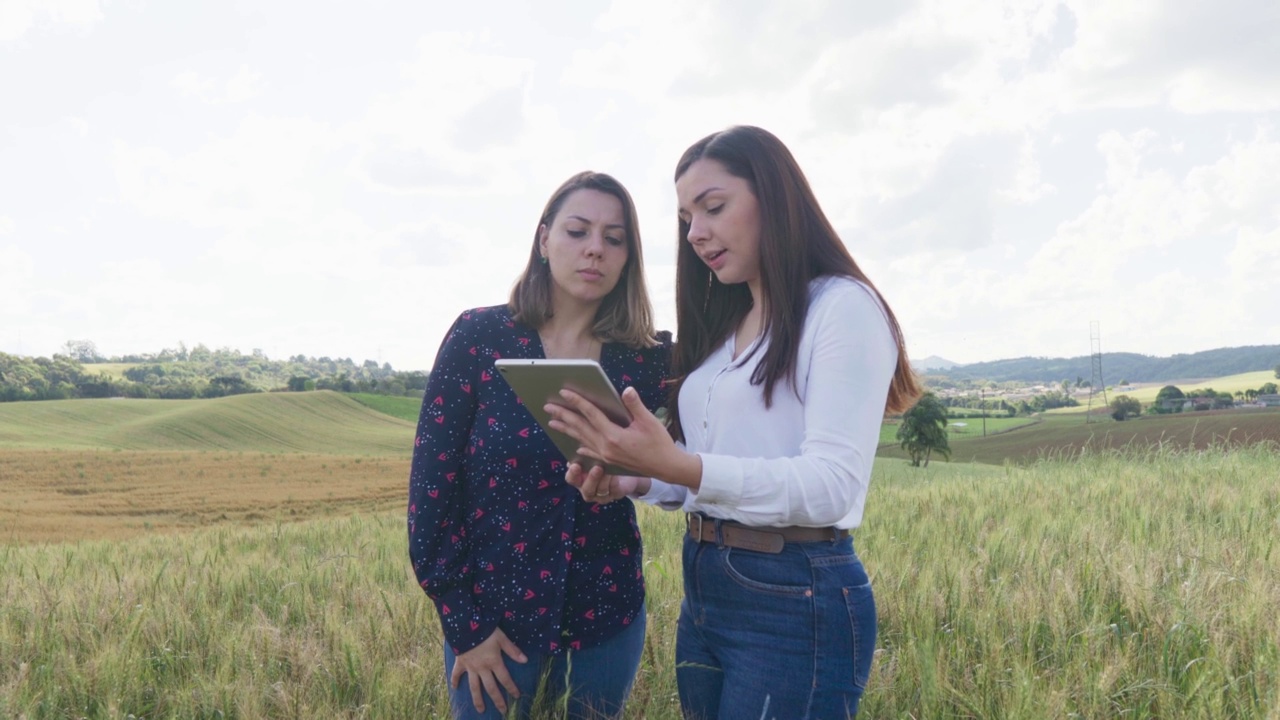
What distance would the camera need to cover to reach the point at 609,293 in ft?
8.58

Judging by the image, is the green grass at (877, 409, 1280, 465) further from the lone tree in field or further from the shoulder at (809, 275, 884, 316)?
the shoulder at (809, 275, 884, 316)

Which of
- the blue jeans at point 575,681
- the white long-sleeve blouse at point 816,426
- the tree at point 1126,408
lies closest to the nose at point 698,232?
the white long-sleeve blouse at point 816,426

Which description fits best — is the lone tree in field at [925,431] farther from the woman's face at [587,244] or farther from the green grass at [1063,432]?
the woman's face at [587,244]

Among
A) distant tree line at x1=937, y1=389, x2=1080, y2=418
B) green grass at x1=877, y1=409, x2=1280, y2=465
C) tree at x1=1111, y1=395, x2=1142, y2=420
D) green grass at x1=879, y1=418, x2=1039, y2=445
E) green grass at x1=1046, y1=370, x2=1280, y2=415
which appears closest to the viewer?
green grass at x1=877, y1=409, x2=1280, y2=465

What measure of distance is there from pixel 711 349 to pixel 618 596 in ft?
2.76

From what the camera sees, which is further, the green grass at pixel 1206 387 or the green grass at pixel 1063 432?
the green grass at pixel 1206 387

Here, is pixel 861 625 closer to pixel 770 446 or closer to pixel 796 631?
pixel 796 631

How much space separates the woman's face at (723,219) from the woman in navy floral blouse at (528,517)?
1.69 feet

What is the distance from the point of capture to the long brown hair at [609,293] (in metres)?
2.53

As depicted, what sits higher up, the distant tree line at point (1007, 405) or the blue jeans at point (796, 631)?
the blue jeans at point (796, 631)

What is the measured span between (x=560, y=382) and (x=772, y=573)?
2.07 feet

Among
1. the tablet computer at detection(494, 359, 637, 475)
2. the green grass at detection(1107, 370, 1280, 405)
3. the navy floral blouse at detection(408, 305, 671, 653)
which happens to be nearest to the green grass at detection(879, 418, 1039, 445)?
the green grass at detection(1107, 370, 1280, 405)

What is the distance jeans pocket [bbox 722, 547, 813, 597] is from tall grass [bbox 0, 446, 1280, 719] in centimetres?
81

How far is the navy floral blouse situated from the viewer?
2348mm
